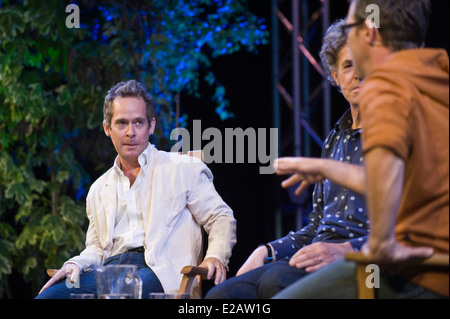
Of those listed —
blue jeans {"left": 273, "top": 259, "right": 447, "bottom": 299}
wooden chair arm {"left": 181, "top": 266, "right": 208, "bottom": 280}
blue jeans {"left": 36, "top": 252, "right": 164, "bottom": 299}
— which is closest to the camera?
blue jeans {"left": 273, "top": 259, "right": 447, "bottom": 299}

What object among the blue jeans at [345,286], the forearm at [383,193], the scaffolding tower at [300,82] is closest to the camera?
the forearm at [383,193]

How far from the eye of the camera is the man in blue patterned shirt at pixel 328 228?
2.13 metres

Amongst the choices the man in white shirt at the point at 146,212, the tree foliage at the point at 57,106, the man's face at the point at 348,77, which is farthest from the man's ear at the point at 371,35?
the tree foliage at the point at 57,106

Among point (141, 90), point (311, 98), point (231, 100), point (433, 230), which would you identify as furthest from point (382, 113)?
point (231, 100)

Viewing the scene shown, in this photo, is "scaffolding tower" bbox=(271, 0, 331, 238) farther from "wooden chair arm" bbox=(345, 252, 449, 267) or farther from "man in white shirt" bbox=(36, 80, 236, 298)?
"wooden chair arm" bbox=(345, 252, 449, 267)

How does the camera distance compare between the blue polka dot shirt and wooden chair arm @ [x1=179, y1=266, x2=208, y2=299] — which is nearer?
the blue polka dot shirt

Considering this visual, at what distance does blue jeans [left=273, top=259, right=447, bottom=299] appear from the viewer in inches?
61.1

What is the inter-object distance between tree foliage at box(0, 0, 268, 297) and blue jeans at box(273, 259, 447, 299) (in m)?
3.11

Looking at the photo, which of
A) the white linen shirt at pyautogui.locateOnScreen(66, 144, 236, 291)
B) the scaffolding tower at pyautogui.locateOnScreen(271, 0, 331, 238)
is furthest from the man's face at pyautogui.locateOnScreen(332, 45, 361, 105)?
the scaffolding tower at pyautogui.locateOnScreen(271, 0, 331, 238)

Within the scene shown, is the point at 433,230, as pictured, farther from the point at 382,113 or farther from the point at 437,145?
the point at 382,113

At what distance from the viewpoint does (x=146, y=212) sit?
305 centimetres

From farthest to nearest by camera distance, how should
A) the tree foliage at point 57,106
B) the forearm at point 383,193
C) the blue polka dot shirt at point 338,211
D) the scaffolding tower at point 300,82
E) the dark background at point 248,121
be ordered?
the dark background at point 248,121 → the scaffolding tower at point 300,82 → the tree foliage at point 57,106 → the blue polka dot shirt at point 338,211 → the forearm at point 383,193

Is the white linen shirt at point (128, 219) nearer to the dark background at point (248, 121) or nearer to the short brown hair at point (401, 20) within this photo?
the short brown hair at point (401, 20)
